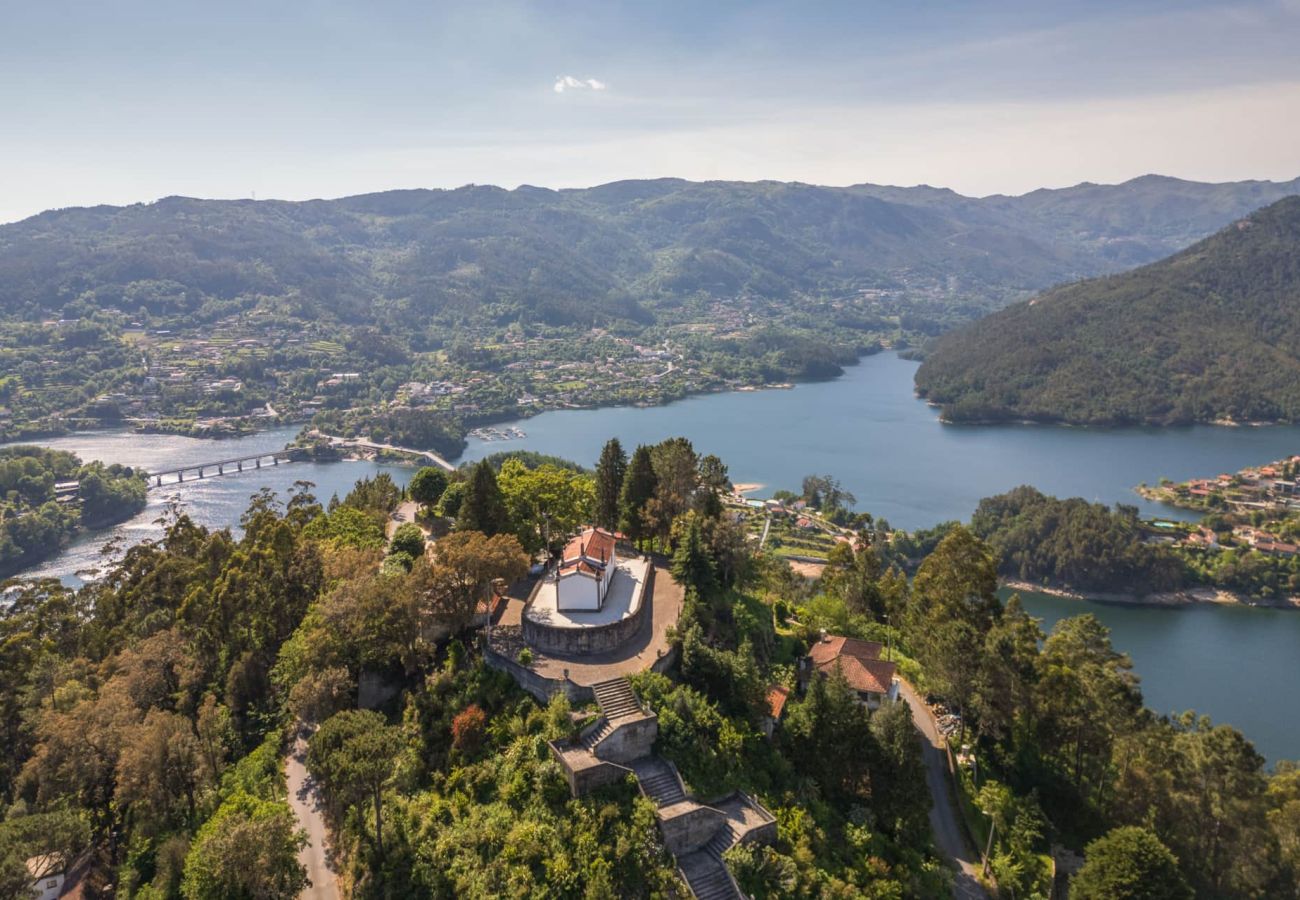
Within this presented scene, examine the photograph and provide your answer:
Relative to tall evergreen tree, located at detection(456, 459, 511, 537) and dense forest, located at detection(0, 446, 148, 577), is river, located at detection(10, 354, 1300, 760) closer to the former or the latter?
dense forest, located at detection(0, 446, 148, 577)

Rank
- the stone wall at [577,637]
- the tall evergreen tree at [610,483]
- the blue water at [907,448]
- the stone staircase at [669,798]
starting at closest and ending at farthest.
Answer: the stone staircase at [669,798], the stone wall at [577,637], the tall evergreen tree at [610,483], the blue water at [907,448]

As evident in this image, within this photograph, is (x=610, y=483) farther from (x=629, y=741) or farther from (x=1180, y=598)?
(x=1180, y=598)

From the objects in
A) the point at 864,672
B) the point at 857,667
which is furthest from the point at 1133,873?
the point at 857,667

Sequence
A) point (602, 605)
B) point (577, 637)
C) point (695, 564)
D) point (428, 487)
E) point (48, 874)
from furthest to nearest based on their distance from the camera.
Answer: point (428, 487) < point (695, 564) < point (602, 605) < point (577, 637) < point (48, 874)

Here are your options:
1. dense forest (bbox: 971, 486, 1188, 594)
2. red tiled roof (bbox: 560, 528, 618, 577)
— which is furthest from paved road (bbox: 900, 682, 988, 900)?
dense forest (bbox: 971, 486, 1188, 594)

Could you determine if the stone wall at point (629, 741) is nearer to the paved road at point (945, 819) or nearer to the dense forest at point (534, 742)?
the dense forest at point (534, 742)

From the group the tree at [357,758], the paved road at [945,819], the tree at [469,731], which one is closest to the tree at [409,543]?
the tree at [357,758]

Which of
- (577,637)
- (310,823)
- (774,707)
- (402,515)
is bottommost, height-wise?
(310,823)
